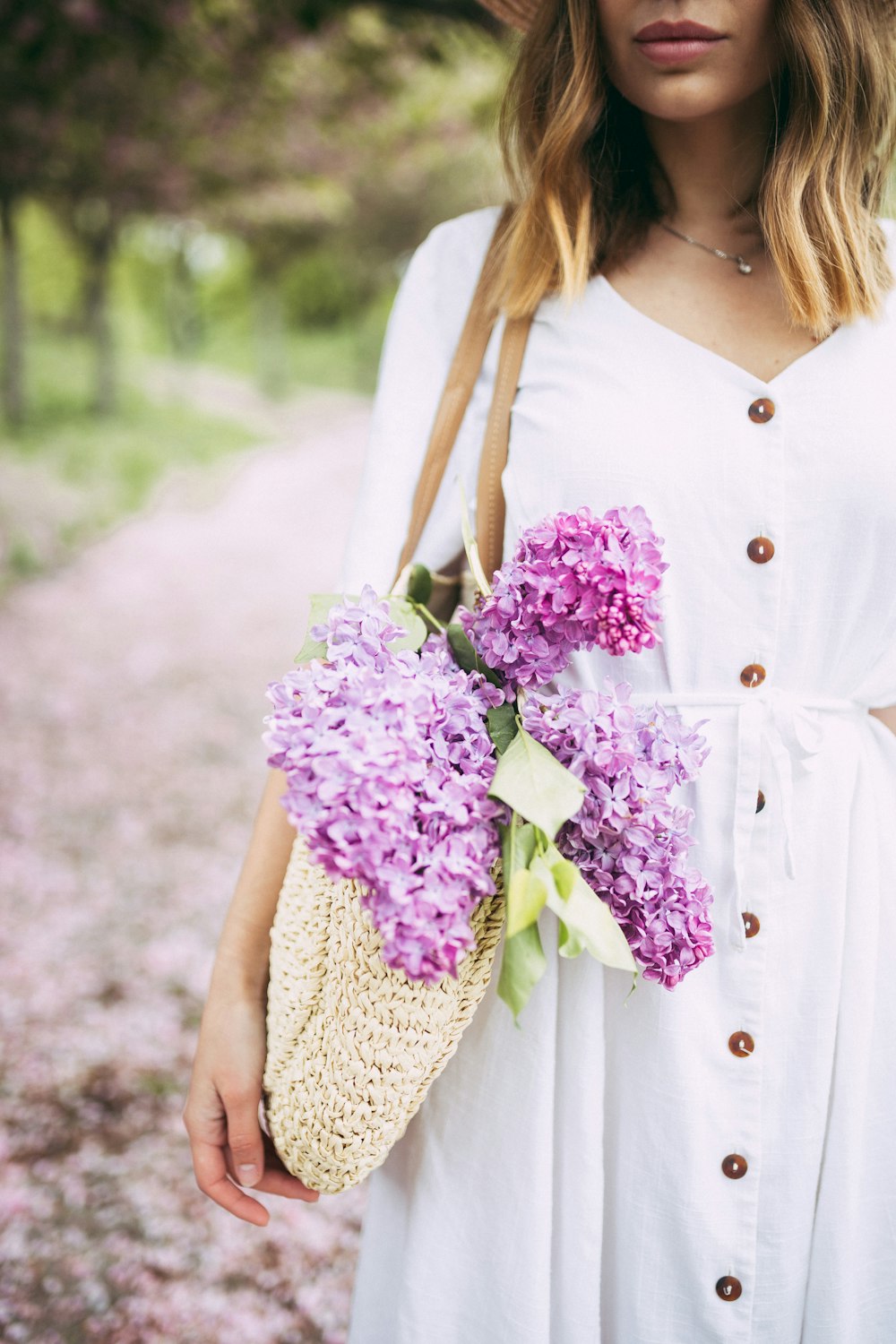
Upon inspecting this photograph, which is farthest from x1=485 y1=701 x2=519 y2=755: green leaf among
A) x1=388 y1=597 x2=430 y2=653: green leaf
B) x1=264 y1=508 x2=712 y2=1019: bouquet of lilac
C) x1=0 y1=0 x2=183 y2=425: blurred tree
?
x1=0 y1=0 x2=183 y2=425: blurred tree

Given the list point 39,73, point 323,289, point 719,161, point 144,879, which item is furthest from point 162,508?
point 719,161

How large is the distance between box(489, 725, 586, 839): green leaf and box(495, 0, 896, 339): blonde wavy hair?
63 cm

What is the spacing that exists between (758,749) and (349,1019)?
521 millimetres

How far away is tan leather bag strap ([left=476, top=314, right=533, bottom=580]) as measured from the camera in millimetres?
1178

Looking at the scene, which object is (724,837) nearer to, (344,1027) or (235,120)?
(344,1027)

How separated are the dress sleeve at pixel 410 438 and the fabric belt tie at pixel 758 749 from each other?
35cm

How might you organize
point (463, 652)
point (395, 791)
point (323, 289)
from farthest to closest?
1. point (323, 289)
2. point (463, 652)
3. point (395, 791)

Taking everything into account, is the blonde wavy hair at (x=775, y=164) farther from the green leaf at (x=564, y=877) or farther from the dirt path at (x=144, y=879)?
the dirt path at (x=144, y=879)

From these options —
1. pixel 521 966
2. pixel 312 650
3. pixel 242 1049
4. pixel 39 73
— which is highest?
pixel 39 73

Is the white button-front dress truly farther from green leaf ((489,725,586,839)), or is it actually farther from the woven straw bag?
green leaf ((489,725,586,839))

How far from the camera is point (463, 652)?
990 millimetres

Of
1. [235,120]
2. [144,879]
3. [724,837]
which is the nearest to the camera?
[724,837]

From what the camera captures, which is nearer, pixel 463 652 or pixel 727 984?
pixel 463 652

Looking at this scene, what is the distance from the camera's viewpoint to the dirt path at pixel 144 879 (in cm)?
242
